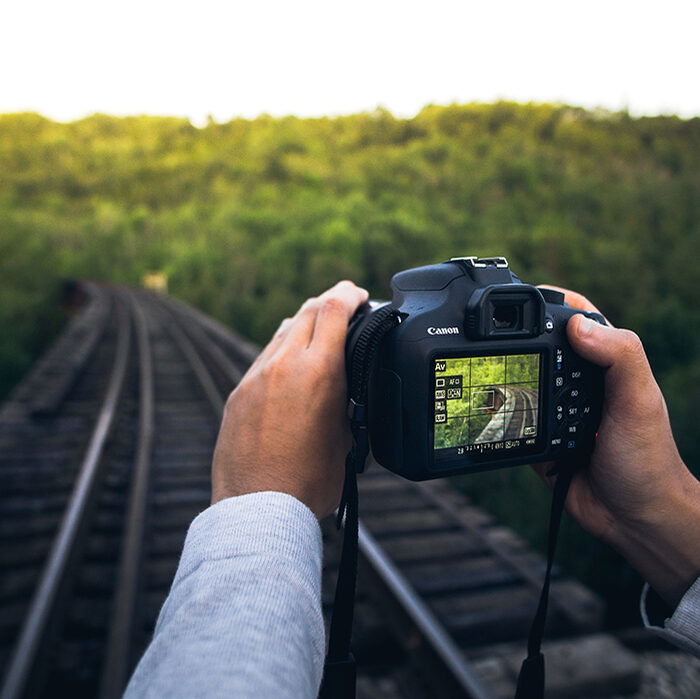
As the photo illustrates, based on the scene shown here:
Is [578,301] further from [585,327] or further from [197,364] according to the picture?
[197,364]

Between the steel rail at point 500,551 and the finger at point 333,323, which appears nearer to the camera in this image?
the finger at point 333,323

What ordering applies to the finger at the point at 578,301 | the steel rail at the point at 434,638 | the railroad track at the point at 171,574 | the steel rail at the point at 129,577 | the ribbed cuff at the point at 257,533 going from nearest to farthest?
the ribbed cuff at the point at 257,533 < the finger at the point at 578,301 < the steel rail at the point at 434,638 < the steel rail at the point at 129,577 < the railroad track at the point at 171,574

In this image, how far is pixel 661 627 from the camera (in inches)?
43.9

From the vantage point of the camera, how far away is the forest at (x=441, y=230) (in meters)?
19.2

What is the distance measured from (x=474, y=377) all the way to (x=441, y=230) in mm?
28173

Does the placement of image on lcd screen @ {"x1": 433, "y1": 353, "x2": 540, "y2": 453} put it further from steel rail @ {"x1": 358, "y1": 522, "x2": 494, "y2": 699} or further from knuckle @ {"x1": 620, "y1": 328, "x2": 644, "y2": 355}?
steel rail @ {"x1": 358, "y1": 522, "x2": 494, "y2": 699}

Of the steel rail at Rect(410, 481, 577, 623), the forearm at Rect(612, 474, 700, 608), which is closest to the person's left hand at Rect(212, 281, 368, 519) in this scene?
the forearm at Rect(612, 474, 700, 608)

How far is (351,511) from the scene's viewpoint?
98 cm

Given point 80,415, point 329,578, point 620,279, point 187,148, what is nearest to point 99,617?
point 329,578

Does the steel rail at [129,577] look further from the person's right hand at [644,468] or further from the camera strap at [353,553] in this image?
the person's right hand at [644,468]

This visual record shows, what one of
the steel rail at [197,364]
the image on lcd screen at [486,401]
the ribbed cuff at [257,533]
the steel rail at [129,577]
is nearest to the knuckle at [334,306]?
the image on lcd screen at [486,401]

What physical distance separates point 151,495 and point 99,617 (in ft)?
4.80

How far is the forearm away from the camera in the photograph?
1.11 metres

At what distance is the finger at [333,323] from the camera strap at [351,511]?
0.23 feet
